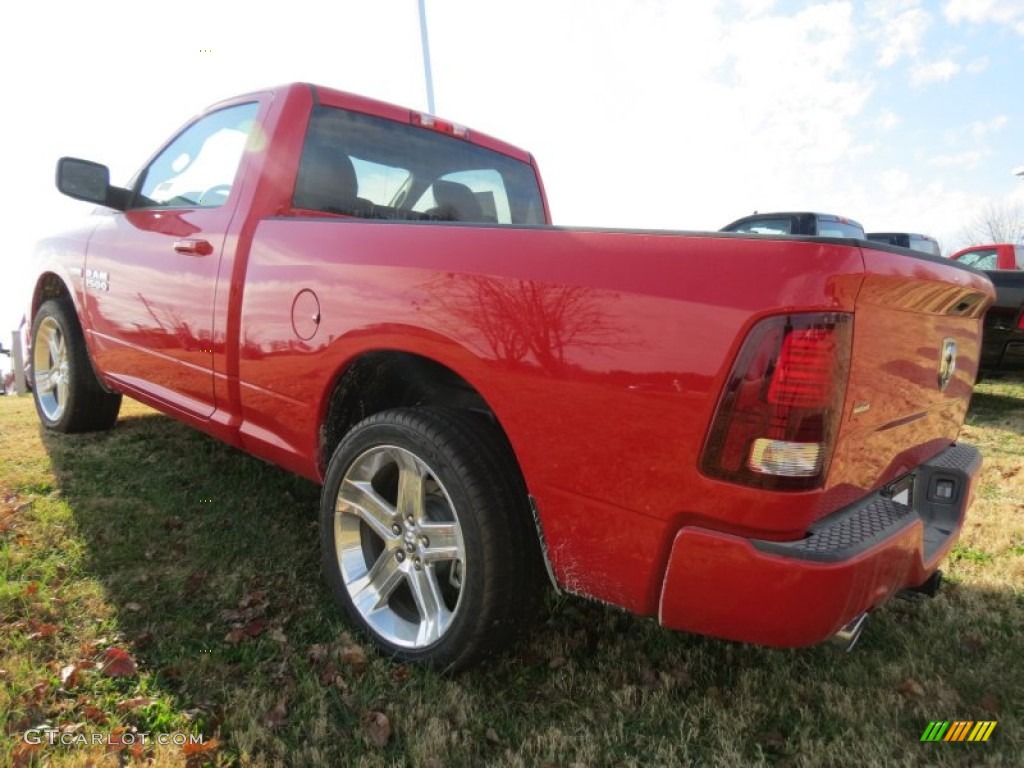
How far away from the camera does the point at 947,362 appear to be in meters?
2.11

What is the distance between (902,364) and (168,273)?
9.66ft

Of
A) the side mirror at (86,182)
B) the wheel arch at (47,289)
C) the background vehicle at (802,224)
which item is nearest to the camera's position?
the side mirror at (86,182)

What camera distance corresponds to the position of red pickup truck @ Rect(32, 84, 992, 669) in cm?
153

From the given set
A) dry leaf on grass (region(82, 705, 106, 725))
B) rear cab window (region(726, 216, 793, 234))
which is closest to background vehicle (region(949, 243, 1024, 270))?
rear cab window (region(726, 216, 793, 234))

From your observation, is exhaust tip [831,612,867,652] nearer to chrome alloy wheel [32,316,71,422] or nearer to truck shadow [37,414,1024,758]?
truck shadow [37,414,1024,758]

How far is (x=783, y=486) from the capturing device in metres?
1.53

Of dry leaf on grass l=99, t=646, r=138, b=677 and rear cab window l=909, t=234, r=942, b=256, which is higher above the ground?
rear cab window l=909, t=234, r=942, b=256

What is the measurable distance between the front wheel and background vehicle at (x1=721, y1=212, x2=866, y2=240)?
698 cm

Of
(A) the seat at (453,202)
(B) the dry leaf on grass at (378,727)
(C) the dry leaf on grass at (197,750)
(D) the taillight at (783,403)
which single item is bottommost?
(C) the dry leaf on grass at (197,750)

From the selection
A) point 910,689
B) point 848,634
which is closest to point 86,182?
Result: point 848,634

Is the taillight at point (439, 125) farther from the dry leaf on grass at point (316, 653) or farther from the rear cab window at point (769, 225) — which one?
the rear cab window at point (769, 225)

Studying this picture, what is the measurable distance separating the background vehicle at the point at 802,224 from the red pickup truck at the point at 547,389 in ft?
21.4

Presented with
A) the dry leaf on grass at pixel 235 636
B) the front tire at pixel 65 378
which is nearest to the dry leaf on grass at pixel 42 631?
the dry leaf on grass at pixel 235 636

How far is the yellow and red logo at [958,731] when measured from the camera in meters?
1.96
